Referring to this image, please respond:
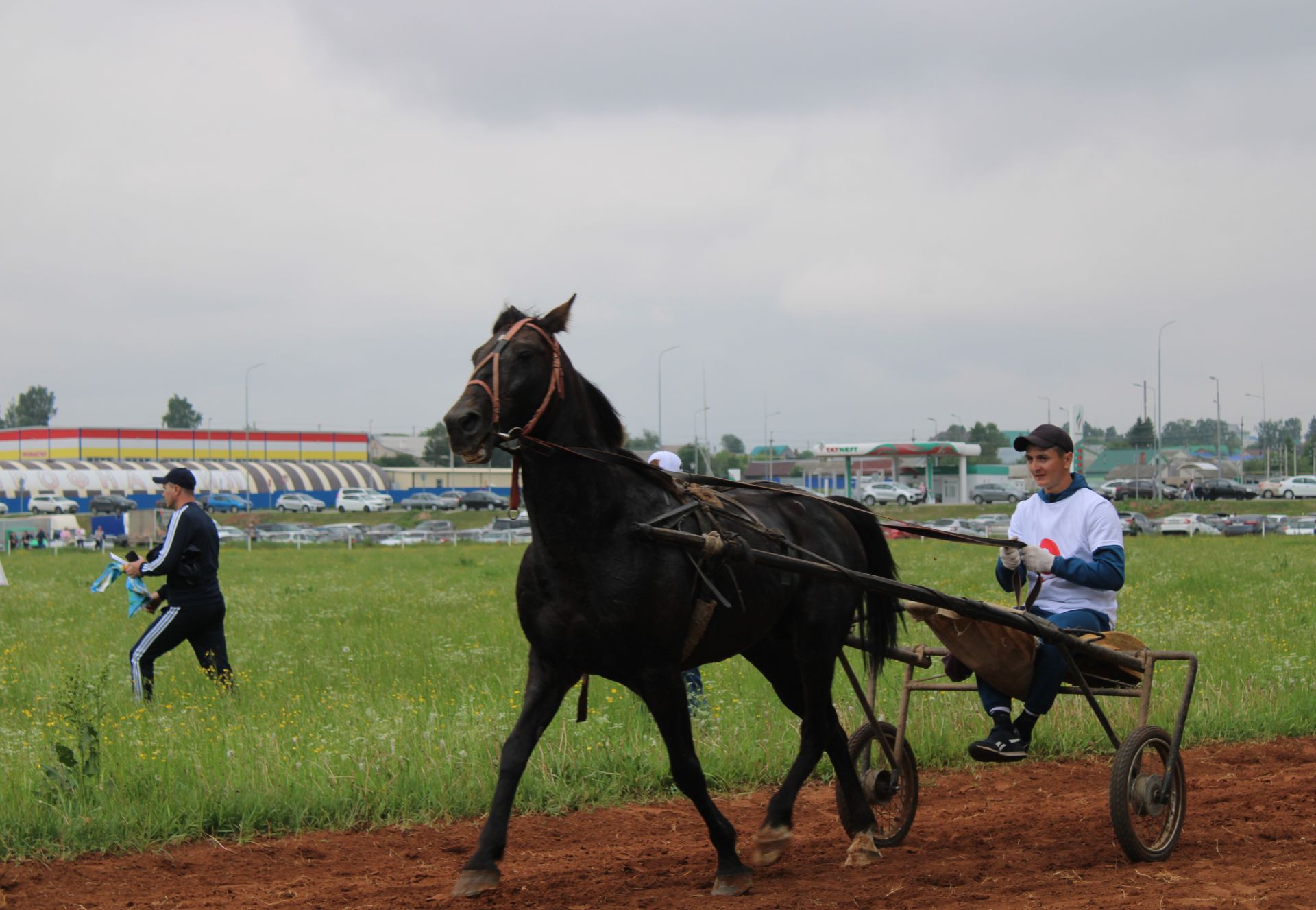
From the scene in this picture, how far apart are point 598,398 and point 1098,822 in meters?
3.72

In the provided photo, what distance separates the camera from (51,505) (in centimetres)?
7600

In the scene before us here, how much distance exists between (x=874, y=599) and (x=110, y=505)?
77482 millimetres

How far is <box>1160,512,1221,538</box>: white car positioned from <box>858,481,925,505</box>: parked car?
77.5ft

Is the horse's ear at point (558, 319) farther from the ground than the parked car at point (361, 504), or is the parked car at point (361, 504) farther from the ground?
the horse's ear at point (558, 319)

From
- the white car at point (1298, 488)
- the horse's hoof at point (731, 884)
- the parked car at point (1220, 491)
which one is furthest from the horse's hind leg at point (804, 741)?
the white car at point (1298, 488)

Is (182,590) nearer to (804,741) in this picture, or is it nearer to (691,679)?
(691,679)

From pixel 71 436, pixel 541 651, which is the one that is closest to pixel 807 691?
pixel 541 651

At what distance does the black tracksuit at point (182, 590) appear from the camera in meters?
9.90

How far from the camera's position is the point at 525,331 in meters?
5.52

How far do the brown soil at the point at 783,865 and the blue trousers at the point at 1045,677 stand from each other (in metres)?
0.70

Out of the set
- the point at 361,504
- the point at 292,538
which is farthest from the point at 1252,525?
the point at 361,504

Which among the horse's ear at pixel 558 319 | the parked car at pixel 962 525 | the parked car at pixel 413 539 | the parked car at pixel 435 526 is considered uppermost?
the horse's ear at pixel 558 319

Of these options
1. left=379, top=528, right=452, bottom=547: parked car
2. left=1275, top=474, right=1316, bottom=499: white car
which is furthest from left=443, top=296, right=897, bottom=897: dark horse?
left=1275, top=474, right=1316, bottom=499: white car

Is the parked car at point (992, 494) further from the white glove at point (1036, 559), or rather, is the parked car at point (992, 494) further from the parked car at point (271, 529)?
the white glove at point (1036, 559)
